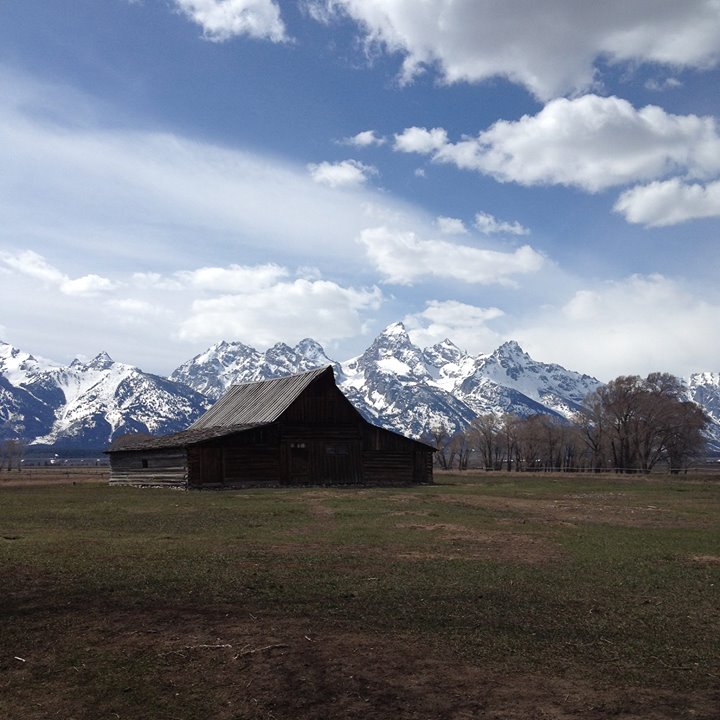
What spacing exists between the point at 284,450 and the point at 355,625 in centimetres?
4400

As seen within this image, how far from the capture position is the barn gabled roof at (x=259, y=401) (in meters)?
57.0

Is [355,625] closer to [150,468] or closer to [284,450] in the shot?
[284,450]

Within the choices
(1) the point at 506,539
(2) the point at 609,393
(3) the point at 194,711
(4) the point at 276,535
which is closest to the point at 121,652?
(3) the point at 194,711

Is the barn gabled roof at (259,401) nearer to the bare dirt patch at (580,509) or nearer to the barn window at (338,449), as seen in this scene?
the barn window at (338,449)

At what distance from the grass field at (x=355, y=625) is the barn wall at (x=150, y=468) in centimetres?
2859

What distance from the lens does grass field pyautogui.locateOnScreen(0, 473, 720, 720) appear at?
26.6 ft

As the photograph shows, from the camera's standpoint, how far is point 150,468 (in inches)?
2184

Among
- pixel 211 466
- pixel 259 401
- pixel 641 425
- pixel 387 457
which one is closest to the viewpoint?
pixel 211 466

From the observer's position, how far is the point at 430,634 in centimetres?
1060

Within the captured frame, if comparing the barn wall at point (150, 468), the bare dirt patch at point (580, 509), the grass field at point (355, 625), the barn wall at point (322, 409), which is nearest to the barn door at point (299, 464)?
the barn wall at point (322, 409)

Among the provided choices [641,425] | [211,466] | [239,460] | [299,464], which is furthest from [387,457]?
[641,425]

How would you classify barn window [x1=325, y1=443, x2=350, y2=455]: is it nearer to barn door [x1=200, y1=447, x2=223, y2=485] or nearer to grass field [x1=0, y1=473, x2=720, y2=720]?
barn door [x1=200, y1=447, x2=223, y2=485]

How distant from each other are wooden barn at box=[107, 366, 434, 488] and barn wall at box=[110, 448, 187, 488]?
0.08 metres

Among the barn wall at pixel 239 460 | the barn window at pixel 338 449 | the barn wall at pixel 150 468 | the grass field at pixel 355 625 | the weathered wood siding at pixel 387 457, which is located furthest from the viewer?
the weathered wood siding at pixel 387 457
